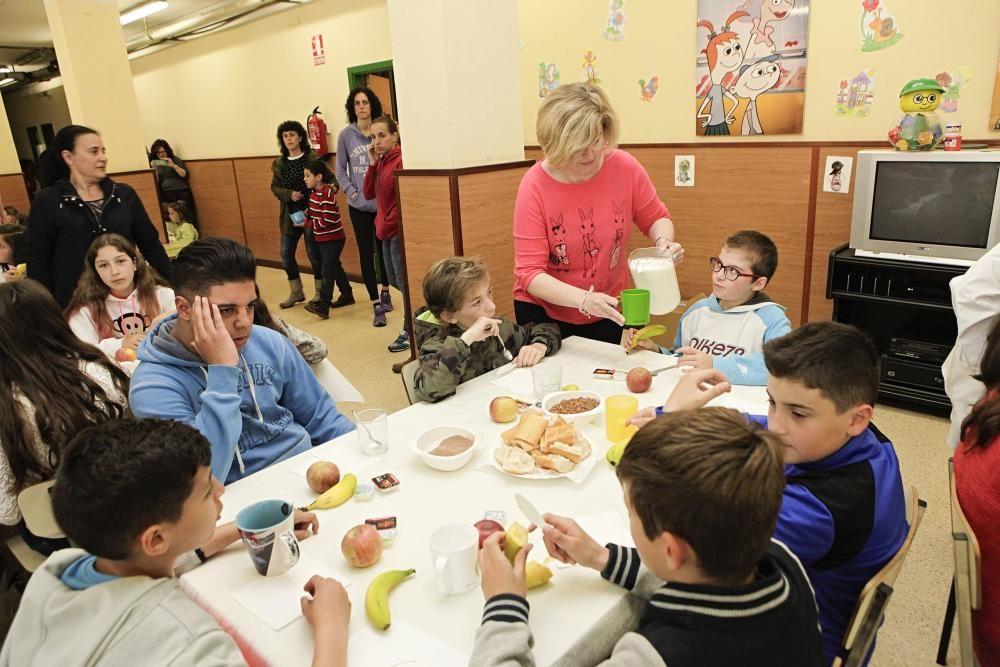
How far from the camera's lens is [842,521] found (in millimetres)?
1201

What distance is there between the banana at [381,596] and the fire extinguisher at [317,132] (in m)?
6.14

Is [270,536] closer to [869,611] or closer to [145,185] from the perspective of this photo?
[869,611]

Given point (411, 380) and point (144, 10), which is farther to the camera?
point (144, 10)

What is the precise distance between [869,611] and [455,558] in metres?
0.72

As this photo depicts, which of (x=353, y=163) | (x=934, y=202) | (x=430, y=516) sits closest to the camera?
(x=430, y=516)

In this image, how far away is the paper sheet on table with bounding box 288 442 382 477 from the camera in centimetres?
161

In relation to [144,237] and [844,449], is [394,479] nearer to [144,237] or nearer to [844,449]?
[844,449]

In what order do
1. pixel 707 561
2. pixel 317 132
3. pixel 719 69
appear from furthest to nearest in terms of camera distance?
1. pixel 317 132
2. pixel 719 69
3. pixel 707 561

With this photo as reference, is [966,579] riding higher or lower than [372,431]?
lower

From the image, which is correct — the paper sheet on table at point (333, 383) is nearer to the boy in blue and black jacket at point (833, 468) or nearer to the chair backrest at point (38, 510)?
the chair backrest at point (38, 510)

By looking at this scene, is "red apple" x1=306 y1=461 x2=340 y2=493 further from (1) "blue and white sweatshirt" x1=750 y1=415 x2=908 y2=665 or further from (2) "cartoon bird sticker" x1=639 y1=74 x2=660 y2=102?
(2) "cartoon bird sticker" x1=639 y1=74 x2=660 y2=102

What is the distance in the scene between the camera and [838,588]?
50.3 inches

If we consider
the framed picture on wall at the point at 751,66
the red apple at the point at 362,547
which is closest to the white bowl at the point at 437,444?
the red apple at the point at 362,547

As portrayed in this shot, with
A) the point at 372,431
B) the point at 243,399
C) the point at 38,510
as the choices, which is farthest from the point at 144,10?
the point at 372,431
